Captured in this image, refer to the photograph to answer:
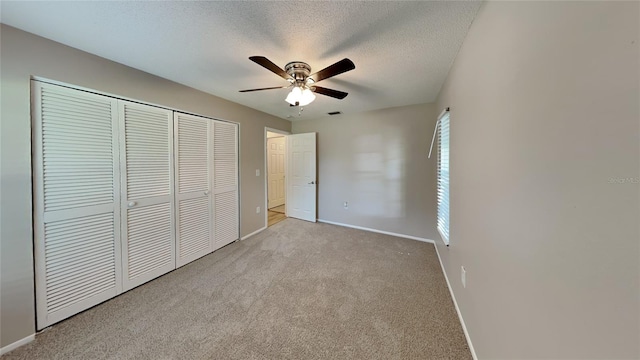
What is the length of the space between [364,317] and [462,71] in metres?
2.22

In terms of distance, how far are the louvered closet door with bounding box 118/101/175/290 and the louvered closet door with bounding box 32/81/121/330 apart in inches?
3.2

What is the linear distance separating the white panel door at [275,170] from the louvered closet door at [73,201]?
11.8ft

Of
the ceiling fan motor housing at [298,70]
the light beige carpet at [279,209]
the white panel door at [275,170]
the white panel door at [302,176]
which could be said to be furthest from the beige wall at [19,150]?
the light beige carpet at [279,209]

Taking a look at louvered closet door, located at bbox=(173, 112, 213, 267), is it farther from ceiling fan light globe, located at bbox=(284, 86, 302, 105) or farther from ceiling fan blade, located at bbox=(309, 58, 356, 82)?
ceiling fan blade, located at bbox=(309, 58, 356, 82)

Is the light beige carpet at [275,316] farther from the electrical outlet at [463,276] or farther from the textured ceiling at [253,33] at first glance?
the textured ceiling at [253,33]

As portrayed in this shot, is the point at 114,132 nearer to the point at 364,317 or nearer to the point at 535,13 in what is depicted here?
the point at 364,317

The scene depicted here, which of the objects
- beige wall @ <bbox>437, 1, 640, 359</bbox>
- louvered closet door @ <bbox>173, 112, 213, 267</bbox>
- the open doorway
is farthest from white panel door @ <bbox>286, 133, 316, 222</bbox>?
beige wall @ <bbox>437, 1, 640, 359</bbox>

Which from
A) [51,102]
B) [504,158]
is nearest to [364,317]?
[504,158]

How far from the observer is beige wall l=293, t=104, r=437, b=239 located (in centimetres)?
327

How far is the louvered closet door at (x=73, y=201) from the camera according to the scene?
1560mm

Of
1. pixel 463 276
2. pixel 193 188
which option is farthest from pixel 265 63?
pixel 463 276

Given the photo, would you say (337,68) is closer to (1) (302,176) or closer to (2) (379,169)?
(2) (379,169)

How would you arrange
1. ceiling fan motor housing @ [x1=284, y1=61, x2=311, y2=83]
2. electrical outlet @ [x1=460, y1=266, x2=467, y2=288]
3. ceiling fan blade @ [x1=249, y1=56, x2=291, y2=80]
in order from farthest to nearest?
1. ceiling fan motor housing @ [x1=284, y1=61, x2=311, y2=83]
2. electrical outlet @ [x1=460, y1=266, x2=467, y2=288]
3. ceiling fan blade @ [x1=249, y1=56, x2=291, y2=80]

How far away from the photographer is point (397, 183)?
3.51 meters
